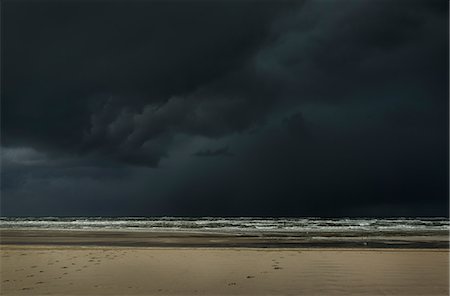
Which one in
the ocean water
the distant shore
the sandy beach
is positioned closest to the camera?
the sandy beach

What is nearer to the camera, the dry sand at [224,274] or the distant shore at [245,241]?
the dry sand at [224,274]

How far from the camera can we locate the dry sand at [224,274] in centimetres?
1328

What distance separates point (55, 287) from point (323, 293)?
814 cm

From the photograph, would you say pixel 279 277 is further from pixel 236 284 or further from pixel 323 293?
pixel 323 293

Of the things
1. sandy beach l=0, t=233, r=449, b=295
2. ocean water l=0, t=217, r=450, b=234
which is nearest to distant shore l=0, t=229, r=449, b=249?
sandy beach l=0, t=233, r=449, b=295

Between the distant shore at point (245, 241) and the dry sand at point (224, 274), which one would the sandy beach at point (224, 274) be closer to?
the dry sand at point (224, 274)

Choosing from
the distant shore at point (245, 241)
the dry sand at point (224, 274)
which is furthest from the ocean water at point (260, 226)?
the dry sand at point (224, 274)

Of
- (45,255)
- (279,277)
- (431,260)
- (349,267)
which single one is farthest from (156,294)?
(431,260)

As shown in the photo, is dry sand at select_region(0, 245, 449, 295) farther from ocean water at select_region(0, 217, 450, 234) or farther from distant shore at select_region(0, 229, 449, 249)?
ocean water at select_region(0, 217, 450, 234)

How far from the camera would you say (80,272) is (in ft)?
Answer: 54.0

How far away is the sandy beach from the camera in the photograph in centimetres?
1327

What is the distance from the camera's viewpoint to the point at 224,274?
16.3 metres

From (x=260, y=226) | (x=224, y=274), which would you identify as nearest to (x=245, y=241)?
(x=224, y=274)

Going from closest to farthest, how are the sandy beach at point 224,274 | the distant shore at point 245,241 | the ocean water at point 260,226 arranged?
the sandy beach at point 224,274 → the distant shore at point 245,241 → the ocean water at point 260,226
